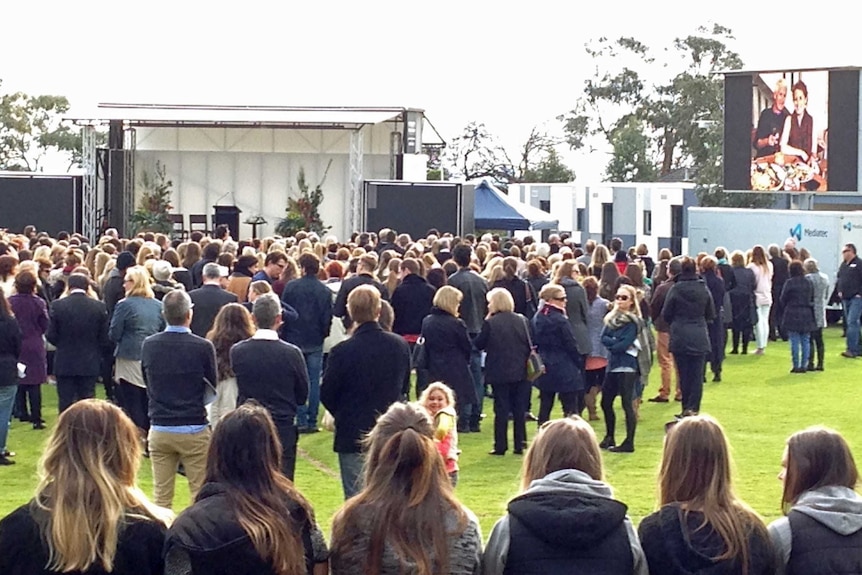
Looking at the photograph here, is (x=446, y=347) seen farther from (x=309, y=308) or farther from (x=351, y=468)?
(x=351, y=468)

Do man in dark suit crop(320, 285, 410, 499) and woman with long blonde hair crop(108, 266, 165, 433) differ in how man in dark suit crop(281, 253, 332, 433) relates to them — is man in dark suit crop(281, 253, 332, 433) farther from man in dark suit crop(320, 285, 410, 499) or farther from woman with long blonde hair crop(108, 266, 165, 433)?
man in dark suit crop(320, 285, 410, 499)

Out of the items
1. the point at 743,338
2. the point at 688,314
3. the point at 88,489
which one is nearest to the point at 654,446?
the point at 688,314

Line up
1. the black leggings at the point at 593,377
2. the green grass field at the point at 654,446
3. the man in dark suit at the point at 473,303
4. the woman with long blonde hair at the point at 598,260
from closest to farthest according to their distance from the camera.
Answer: the green grass field at the point at 654,446
the black leggings at the point at 593,377
the man in dark suit at the point at 473,303
the woman with long blonde hair at the point at 598,260

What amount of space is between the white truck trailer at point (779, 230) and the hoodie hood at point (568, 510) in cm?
2055

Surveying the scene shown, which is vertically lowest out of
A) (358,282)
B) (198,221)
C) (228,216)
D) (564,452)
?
(564,452)

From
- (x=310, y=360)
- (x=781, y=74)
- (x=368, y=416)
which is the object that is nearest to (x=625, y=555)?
(x=368, y=416)

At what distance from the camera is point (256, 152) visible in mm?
36469

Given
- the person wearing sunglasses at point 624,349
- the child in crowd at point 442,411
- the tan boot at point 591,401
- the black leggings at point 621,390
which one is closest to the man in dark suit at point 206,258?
the tan boot at point 591,401

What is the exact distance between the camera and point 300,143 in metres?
36.0

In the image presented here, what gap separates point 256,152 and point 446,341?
83.7ft

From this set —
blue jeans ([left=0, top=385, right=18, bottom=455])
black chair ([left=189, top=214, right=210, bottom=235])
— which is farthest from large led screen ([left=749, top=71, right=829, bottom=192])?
blue jeans ([left=0, top=385, right=18, bottom=455])

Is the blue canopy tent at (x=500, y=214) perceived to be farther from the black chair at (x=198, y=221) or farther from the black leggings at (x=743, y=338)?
the black leggings at (x=743, y=338)

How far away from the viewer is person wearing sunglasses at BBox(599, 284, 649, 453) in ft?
40.0

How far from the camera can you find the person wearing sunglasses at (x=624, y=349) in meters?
12.2
